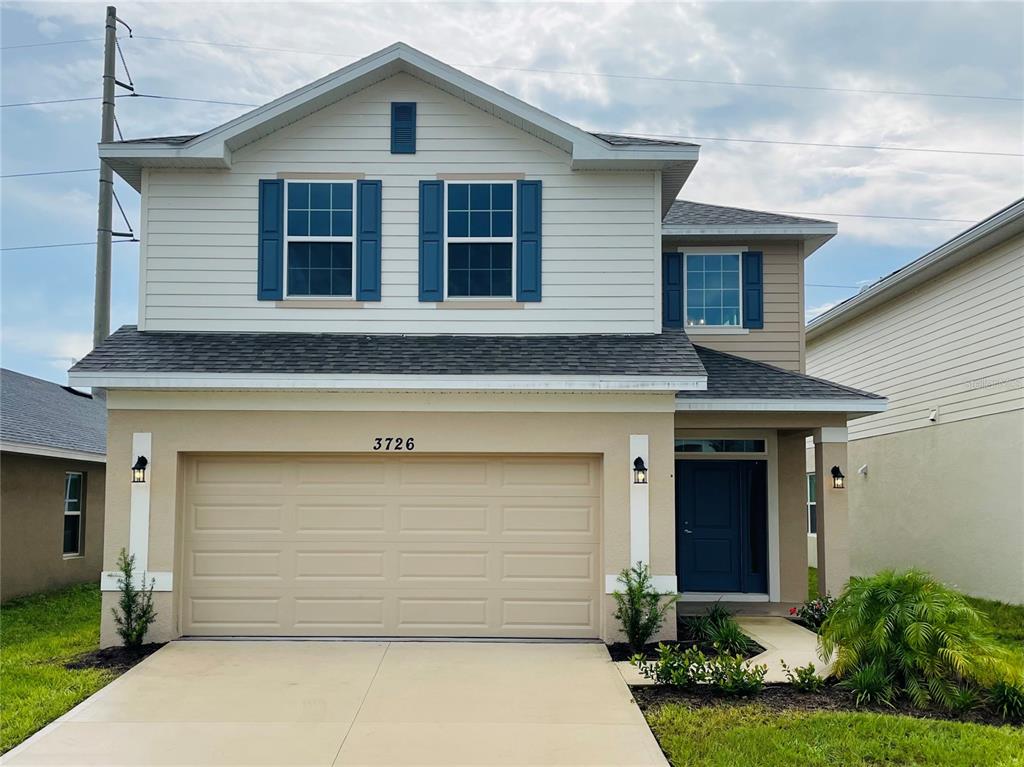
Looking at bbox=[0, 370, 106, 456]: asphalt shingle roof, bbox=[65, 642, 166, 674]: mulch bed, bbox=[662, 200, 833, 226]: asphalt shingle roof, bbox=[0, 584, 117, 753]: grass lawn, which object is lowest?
bbox=[0, 584, 117, 753]: grass lawn

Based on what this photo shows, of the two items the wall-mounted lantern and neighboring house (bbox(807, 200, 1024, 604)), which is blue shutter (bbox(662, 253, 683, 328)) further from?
neighboring house (bbox(807, 200, 1024, 604))

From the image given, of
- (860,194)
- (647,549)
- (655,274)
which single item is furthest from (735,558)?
(860,194)

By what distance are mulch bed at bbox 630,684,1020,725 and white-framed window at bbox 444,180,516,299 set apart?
511cm

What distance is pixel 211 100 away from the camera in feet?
76.1

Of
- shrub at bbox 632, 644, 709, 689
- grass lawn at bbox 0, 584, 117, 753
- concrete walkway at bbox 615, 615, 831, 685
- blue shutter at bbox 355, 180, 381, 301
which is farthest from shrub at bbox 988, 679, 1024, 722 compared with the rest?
grass lawn at bbox 0, 584, 117, 753

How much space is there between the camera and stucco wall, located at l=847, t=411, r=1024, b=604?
42.4 ft

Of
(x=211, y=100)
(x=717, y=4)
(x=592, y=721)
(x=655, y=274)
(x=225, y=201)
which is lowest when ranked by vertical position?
(x=592, y=721)

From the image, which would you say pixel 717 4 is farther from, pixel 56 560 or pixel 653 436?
pixel 56 560

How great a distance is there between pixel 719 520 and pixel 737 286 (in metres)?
3.60

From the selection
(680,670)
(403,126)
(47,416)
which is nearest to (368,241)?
(403,126)

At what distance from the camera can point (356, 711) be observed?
7.45 m

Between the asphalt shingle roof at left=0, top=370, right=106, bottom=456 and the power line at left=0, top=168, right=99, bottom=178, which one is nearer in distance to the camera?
the asphalt shingle roof at left=0, top=370, right=106, bottom=456

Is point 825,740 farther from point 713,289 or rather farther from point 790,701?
point 713,289

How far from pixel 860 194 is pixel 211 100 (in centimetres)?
1834
